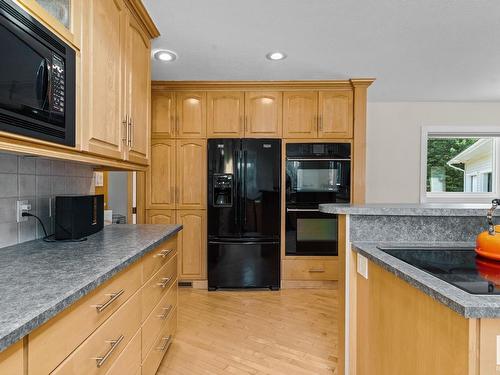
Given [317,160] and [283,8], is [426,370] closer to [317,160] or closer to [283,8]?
[283,8]

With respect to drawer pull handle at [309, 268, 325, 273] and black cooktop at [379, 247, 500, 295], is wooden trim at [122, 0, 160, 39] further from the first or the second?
drawer pull handle at [309, 268, 325, 273]

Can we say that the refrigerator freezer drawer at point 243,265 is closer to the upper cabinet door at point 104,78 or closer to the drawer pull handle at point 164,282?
the drawer pull handle at point 164,282

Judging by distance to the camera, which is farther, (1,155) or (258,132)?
(258,132)

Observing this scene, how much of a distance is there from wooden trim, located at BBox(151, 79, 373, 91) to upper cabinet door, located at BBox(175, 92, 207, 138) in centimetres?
9

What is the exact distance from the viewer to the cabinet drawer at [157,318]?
1.49m

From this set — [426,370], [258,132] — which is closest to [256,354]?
[426,370]

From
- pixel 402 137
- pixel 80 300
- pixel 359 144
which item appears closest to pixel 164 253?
pixel 80 300

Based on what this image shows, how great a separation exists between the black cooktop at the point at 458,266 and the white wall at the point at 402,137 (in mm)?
2877

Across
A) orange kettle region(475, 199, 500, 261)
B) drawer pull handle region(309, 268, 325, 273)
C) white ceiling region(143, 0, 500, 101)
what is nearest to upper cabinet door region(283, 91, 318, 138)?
white ceiling region(143, 0, 500, 101)

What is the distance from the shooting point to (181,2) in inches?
70.6

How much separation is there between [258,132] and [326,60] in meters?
0.98

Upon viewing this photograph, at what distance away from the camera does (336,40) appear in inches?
89.2

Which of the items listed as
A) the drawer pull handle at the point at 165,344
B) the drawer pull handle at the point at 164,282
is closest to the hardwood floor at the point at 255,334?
the drawer pull handle at the point at 165,344

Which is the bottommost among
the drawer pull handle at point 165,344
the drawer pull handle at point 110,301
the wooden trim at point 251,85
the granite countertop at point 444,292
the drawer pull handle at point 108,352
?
the drawer pull handle at point 165,344
